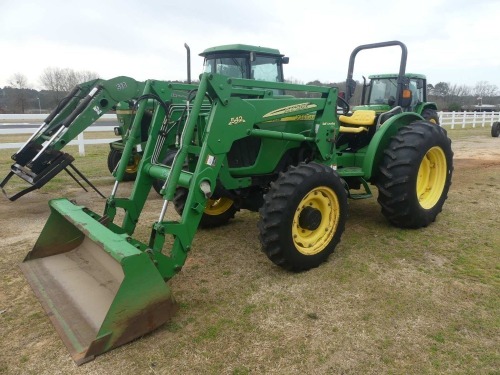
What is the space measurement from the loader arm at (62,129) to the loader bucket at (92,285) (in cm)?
129

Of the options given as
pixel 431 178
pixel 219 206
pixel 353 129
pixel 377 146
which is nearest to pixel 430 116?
pixel 431 178

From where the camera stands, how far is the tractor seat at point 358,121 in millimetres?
5117

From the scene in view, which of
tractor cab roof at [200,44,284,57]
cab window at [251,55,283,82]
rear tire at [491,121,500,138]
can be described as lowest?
rear tire at [491,121,500,138]

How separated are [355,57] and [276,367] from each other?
16.4 ft

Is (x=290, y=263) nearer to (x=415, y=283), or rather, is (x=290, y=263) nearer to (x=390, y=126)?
(x=415, y=283)

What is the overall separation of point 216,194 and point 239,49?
175 inches

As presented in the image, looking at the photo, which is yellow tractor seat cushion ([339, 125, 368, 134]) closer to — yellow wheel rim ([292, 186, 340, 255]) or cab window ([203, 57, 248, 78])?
yellow wheel rim ([292, 186, 340, 255])

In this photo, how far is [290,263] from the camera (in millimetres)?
3500

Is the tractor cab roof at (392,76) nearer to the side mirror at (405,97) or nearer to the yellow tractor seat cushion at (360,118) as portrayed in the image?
the side mirror at (405,97)

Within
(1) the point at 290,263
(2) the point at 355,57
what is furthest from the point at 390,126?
(1) the point at 290,263

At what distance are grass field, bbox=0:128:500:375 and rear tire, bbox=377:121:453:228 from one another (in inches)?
8.2

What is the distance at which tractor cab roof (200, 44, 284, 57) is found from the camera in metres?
7.55

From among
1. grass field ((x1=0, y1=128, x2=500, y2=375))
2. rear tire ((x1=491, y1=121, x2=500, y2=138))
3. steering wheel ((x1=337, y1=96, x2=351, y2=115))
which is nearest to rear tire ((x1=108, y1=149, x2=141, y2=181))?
grass field ((x1=0, y1=128, x2=500, y2=375))

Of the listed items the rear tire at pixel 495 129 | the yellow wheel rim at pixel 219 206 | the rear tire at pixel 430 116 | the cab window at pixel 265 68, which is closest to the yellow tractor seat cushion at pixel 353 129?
the yellow wheel rim at pixel 219 206
